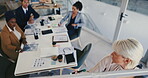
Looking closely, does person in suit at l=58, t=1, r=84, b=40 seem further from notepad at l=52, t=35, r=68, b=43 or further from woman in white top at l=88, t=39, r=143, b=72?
woman in white top at l=88, t=39, r=143, b=72

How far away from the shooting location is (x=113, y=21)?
130 inches

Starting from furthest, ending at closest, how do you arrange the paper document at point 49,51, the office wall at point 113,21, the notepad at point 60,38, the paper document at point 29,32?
the office wall at point 113,21, the paper document at point 29,32, the notepad at point 60,38, the paper document at point 49,51

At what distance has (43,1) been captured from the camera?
341 centimetres

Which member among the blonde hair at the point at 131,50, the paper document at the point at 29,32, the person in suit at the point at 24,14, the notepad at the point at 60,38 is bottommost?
the notepad at the point at 60,38

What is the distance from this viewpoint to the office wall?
2.77 meters

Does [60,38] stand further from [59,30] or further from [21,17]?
[21,17]

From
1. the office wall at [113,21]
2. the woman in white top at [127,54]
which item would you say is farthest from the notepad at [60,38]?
the office wall at [113,21]

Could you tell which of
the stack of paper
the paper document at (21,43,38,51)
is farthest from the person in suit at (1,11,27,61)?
the stack of paper

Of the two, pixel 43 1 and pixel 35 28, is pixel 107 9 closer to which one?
pixel 43 1

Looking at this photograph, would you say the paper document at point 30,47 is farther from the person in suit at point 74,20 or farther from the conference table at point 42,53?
the person in suit at point 74,20

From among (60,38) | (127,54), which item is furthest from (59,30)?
(127,54)

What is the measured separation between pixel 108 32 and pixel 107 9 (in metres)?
0.68

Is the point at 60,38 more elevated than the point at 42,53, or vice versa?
the point at 60,38

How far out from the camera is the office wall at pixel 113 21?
2.77 metres
